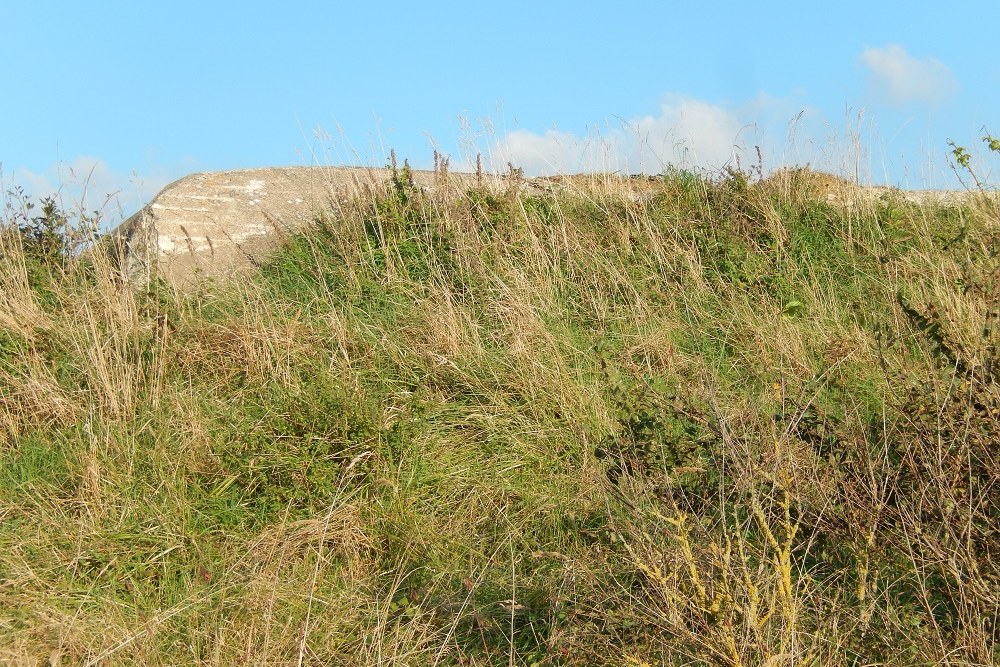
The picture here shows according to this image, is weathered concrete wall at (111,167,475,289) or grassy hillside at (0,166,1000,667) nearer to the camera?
grassy hillside at (0,166,1000,667)

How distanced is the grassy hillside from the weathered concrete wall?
1.17 feet

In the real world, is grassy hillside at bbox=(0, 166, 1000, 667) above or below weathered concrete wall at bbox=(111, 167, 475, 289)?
below

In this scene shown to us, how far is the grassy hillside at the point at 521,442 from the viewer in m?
3.11

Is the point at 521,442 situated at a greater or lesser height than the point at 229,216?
lesser

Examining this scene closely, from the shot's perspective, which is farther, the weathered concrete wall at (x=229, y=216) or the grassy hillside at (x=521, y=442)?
the weathered concrete wall at (x=229, y=216)

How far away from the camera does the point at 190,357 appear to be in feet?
18.3

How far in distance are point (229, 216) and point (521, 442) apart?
4.34 meters

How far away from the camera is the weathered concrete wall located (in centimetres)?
726

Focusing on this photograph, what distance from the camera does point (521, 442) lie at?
4754 mm

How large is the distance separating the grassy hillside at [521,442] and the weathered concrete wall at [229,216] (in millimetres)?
356

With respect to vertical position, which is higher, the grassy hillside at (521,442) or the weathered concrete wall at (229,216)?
the weathered concrete wall at (229,216)

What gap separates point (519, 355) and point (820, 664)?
8.93 ft

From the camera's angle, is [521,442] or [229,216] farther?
[229,216]

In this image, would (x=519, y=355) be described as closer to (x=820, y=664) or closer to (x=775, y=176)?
(x=820, y=664)
